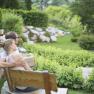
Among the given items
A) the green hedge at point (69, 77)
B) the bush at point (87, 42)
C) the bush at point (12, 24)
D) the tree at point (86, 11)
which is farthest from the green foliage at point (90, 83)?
the tree at point (86, 11)

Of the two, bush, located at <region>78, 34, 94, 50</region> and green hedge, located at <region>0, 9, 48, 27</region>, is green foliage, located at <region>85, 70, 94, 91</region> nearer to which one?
bush, located at <region>78, 34, 94, 50</region>

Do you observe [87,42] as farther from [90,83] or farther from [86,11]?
[90,83]

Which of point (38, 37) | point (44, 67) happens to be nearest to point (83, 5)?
point (38, 37)

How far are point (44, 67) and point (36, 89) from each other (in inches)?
163

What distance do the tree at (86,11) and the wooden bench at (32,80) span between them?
1881cm

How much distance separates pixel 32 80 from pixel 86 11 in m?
19.6

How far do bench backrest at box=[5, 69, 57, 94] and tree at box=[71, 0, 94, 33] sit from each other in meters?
18.8

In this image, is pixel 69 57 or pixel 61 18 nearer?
pixel 69 57

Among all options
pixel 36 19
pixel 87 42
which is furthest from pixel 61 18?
pixel 87 42

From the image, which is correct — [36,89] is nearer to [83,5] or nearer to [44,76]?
[44,76]

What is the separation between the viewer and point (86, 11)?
82.2ft

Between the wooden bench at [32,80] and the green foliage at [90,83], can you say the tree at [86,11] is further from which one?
the wooden bench at [32,80]

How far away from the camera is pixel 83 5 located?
978 inches

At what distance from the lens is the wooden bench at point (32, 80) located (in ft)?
18.5
